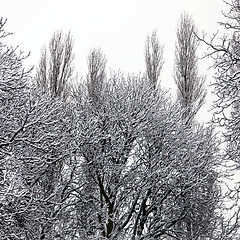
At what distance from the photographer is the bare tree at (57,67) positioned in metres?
20.0

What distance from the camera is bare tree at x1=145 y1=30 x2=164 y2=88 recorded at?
21344mm

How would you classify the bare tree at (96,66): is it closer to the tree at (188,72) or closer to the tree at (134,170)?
the tree at (188,72)

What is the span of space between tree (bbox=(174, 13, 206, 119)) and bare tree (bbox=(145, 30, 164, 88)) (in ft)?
2.73

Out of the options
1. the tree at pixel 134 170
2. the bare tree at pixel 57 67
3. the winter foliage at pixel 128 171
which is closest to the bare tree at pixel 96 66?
the bare tree at pixel 57 67

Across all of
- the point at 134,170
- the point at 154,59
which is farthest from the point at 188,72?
the point at 134,170

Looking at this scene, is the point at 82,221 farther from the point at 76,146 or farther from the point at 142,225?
the point at 76,146

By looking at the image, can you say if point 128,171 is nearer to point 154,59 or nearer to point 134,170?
point 134,170

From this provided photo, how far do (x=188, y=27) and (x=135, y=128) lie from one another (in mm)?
11341

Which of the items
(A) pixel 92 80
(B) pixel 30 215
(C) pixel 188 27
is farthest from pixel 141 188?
(C) pixel 188 27

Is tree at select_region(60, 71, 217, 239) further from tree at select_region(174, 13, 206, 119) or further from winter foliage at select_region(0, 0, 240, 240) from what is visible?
tree at select_region(174, 13, 206, 119)

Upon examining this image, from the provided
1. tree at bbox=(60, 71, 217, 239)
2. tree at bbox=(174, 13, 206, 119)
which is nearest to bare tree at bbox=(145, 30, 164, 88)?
tree at bbox=(174, 13, 206, 119)

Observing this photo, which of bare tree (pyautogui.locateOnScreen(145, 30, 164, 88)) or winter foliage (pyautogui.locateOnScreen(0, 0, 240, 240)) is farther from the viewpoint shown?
bare tree (pyautogui.locateOnScreen(145, 30, 164, 88))

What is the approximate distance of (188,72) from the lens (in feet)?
68.9

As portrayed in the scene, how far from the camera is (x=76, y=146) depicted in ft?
36.0
